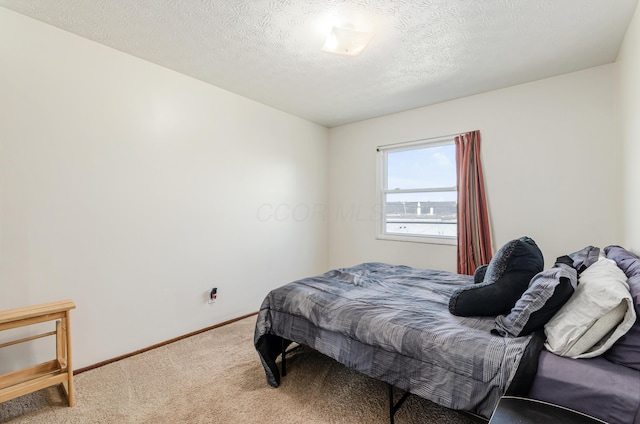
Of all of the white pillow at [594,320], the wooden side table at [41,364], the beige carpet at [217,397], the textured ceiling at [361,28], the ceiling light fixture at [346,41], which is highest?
the textured ceiling at [361,28]

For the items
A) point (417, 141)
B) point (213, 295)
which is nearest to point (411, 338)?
point (213, 295)

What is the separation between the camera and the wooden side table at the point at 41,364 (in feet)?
5.49

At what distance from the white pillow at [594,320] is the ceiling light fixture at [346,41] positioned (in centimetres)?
189

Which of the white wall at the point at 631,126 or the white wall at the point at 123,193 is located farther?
the white wall at the point at 123,193

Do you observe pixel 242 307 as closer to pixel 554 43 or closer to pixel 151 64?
pixel 151 64

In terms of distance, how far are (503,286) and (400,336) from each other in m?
0.62

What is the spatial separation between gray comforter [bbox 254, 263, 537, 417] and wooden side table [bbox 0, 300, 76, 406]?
3.83ft

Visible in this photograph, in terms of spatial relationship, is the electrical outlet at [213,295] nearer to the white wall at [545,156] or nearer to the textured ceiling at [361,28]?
the textured ceiling at [361,28]

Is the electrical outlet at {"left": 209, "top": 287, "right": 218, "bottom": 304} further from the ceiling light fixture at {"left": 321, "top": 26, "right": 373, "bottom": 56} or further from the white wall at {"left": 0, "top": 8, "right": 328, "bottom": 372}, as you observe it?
the ceiling light fixture at {"left": 321, "top": 26, "right": 373, "bottom": 56}

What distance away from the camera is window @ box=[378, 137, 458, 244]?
3.50 meters

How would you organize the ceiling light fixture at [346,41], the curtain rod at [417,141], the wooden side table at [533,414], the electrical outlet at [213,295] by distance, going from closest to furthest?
the wooden side table at [533,414]
the ceiling light fixture at [346,41]
the electrical outlet at [213,295]
the curtain rod at [417,141]

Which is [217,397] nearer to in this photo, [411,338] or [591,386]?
[411,338]

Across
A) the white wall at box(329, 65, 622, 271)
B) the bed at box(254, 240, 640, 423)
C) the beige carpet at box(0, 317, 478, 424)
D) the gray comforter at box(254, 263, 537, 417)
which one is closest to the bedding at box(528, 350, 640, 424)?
the bed at box(254, 240, 640, 423)

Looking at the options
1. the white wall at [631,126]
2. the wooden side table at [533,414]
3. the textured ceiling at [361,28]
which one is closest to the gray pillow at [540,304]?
the wooden side table at [533,414]
